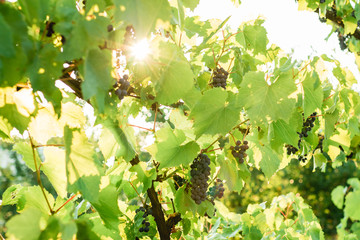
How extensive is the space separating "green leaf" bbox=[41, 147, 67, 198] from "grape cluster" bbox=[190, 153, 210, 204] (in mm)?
556

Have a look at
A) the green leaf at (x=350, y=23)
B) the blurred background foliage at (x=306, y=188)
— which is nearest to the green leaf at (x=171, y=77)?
the green leaf at (x=350, y=23)

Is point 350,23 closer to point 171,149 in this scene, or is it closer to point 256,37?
point 256,37

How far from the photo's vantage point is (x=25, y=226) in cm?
62

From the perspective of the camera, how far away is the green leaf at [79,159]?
0.83 meters

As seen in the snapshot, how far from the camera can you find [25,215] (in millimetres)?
618

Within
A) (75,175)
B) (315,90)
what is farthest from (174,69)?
(315,90)

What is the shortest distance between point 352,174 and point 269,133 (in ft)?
39.9

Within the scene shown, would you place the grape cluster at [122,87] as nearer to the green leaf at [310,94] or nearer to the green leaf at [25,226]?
the green leaf at [25,226]

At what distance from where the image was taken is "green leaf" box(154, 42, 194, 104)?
91 cm

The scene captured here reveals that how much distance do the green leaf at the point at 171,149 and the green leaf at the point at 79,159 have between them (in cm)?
47

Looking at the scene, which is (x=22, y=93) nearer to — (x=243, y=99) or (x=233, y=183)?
(x=243, y=99)

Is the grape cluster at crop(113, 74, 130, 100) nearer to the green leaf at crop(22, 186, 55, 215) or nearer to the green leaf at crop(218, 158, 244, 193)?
the green leaf at crop(22, 186, 55, 215)

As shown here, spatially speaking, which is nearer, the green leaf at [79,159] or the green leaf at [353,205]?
the green leaf at [353,205]

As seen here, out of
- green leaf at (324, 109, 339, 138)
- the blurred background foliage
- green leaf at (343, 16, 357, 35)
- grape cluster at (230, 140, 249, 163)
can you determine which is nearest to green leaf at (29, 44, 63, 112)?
grape cluster at (230, 140, 249, 163)
